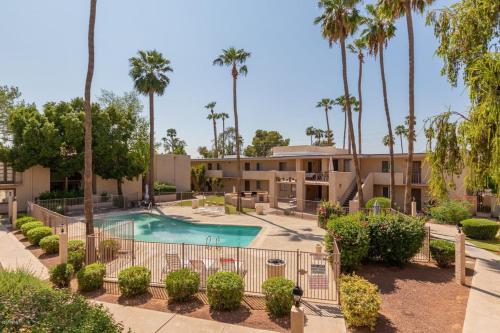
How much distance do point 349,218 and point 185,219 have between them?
1698cm

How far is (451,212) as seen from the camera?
22297mm

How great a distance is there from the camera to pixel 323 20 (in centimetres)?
2317

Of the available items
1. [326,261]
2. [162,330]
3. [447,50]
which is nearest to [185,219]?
[326,261]

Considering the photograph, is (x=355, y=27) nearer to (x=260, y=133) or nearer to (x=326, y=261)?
(x=326, y=261)

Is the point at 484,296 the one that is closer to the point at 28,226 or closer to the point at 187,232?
the point at 187,232

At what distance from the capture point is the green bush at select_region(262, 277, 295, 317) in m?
8.62

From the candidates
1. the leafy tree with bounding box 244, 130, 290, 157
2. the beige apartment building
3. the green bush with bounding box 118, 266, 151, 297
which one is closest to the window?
the beige apartment building

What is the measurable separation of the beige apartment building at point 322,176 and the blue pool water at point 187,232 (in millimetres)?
8742

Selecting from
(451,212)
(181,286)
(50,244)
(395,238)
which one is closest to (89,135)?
(50,244)

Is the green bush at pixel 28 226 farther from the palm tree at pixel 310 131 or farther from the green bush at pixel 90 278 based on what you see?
the palm tree at pixel 310 131

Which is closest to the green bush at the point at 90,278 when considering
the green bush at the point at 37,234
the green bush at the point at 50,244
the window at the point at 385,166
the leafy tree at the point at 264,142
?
the green bush at the point at 50,244

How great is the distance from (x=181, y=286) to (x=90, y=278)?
3.73m

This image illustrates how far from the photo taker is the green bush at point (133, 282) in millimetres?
10000

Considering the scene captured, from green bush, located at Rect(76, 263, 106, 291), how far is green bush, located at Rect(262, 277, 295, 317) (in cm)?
643
